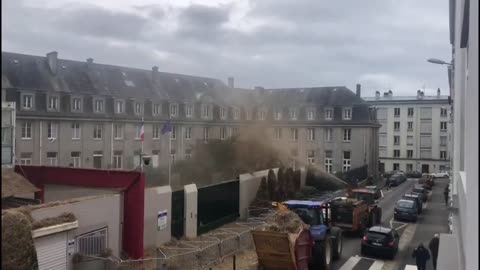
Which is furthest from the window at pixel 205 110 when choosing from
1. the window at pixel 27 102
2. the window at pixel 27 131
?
the window at pixel 27 131

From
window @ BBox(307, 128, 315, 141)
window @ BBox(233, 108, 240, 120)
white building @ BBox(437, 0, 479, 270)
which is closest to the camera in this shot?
white building @ BBox(437, 0, 479, 270)

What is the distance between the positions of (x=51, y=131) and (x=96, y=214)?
1008 inches

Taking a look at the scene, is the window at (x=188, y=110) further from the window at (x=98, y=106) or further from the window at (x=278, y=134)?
the window at (x=98, y=106)

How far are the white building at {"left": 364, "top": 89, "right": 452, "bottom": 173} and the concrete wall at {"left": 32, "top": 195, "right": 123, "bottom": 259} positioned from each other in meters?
66.4

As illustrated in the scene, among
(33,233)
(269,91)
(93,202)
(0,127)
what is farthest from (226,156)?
(0,127)

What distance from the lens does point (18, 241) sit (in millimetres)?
11242

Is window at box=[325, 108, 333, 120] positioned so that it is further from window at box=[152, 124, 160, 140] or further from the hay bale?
the hay bale

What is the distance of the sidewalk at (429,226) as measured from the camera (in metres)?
18.9

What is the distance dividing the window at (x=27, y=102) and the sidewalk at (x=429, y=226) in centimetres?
2860

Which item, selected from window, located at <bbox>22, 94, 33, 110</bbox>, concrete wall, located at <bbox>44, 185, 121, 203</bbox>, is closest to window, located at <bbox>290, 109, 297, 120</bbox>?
window, located at <bbox>22, 94, 33, 110</bbox>

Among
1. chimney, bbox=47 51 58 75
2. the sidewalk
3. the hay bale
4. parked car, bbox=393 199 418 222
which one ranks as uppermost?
chimney, bbox=47 51 58 75

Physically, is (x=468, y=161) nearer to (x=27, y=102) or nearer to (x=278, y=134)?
(x=27, y=102)

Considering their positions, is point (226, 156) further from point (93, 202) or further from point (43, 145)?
point (93, 202)

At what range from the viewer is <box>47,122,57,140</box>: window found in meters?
38.3
